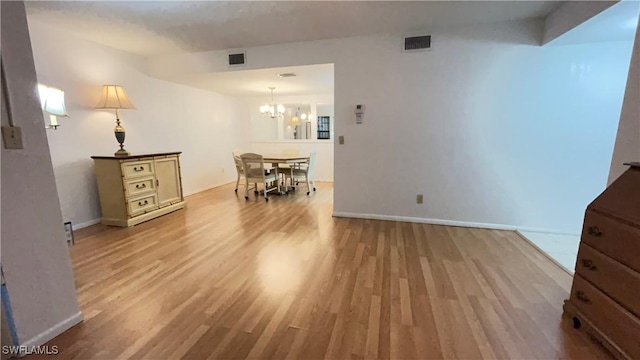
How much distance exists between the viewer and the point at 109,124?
3904mm

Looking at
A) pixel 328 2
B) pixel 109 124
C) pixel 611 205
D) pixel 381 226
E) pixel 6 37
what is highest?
pixel 328 2

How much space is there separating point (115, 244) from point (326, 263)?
234 cm

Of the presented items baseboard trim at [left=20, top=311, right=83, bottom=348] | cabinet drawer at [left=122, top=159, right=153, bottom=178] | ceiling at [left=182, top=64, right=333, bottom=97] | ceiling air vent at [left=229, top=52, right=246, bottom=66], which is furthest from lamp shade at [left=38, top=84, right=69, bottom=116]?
baseboard trim at [left=20, top=311, right=83, bottom=348]

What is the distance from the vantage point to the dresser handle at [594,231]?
5.17ft

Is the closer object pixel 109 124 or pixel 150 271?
pixel 150 271

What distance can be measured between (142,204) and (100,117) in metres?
1.35

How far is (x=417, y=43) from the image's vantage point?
3.35 meters

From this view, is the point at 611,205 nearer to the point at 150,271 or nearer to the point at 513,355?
the point at 513,355

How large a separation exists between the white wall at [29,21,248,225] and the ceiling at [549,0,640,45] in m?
5.49

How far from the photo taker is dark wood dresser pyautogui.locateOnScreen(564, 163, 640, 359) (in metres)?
1.33

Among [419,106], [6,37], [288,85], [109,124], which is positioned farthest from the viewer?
[288,85]

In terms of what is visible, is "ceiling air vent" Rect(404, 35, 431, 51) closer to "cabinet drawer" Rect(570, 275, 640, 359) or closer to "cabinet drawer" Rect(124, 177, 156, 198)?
"cabinet drawer" Rect(570, 275, 640, 359)

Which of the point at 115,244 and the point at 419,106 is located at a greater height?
the point at 419,106

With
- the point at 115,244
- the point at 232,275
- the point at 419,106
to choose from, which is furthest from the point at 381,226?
the point at 115,244
